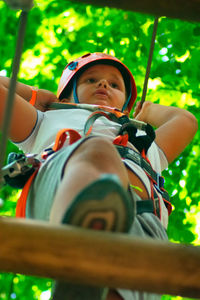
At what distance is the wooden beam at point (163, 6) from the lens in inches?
61.7

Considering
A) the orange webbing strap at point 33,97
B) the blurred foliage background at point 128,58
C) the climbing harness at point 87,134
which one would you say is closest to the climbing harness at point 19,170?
the climbing harness at point 87,134

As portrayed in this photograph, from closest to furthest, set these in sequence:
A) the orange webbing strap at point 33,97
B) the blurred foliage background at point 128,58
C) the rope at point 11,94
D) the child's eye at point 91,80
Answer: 1. the rope at point 11,94
2. the orange webbing strap at point 33,97
3. the child's eye at point 91,80
4. the blurred foliage background at point 128,58

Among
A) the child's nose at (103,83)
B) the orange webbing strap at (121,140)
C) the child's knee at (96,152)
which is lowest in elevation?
the child's knee at (96,152)

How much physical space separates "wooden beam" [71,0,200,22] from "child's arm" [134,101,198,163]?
1.82 m

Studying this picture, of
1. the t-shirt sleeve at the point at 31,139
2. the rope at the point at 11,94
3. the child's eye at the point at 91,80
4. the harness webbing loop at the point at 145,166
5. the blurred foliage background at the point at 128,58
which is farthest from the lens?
the blurred foliage background at the point at 128,58

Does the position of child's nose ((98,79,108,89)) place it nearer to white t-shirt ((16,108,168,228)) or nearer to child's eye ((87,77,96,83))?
child's eye ((87,77,96,83))

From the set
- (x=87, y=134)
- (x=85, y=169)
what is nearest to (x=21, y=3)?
(x=85, y=169)

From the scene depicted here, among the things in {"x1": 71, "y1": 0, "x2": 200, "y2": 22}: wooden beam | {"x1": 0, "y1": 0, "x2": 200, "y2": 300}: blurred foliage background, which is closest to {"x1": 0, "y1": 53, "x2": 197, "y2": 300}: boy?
{"x1": 71, "y1": 0, "x2": 200, "y2": 22}: wooden beam

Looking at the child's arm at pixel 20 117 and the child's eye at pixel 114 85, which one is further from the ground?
the child's eye at pixel 114 85

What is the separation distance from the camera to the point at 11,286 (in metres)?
5.64

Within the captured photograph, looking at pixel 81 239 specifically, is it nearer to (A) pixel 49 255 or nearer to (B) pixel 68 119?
(A) pixel 49 255

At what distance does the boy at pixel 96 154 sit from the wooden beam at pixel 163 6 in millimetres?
478

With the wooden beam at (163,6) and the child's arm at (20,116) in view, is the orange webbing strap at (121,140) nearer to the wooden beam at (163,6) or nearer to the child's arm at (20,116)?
the child's arm at (20,116)

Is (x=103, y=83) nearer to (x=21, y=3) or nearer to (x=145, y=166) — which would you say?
(x=145, y=166)
